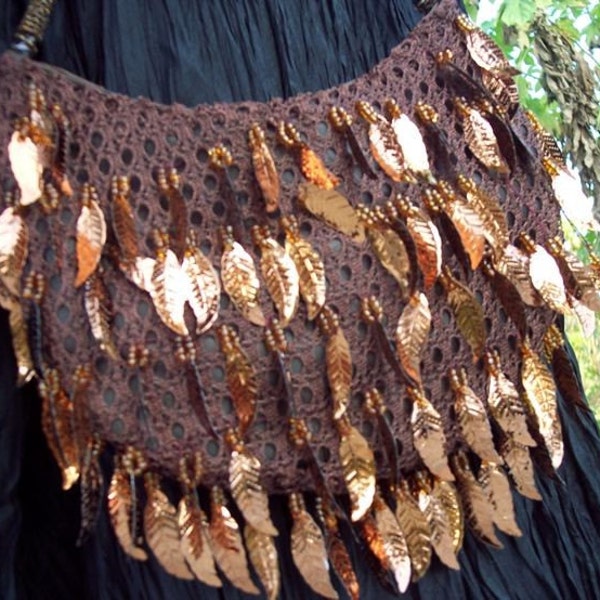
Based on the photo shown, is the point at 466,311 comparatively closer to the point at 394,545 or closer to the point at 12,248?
the point at 394,545

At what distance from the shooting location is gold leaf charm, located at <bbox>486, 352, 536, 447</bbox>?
0.77 metres

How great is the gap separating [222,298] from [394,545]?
194mm

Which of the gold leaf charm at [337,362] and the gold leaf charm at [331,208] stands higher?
the gold leaf charm at [331,208]

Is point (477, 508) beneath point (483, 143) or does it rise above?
beneath

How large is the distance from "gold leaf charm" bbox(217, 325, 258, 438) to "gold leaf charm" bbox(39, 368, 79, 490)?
98mm

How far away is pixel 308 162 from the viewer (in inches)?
28.6

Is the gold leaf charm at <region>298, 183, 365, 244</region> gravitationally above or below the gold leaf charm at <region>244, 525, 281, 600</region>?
above

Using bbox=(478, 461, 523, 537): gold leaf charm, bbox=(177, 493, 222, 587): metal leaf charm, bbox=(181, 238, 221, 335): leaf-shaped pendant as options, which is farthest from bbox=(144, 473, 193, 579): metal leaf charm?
bbox=(478, 461, 523, 537): gold leaf charm

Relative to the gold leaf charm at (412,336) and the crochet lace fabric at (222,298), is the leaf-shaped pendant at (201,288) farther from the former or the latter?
the gold leaf charm at (412,336)

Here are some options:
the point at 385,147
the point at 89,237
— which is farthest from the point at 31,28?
the point at 385,147

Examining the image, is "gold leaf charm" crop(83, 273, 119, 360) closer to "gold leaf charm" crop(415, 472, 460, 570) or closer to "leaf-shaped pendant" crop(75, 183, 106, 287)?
"leaf-shaped pendant" crop(75, 183, 106, 287)

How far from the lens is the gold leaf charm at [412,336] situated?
0.72 meters

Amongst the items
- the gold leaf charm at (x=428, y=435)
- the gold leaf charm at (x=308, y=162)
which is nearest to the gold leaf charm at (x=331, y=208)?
the gold leaf charm at (x=308, y=162)

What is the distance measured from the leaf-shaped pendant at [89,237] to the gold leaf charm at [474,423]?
26cm
